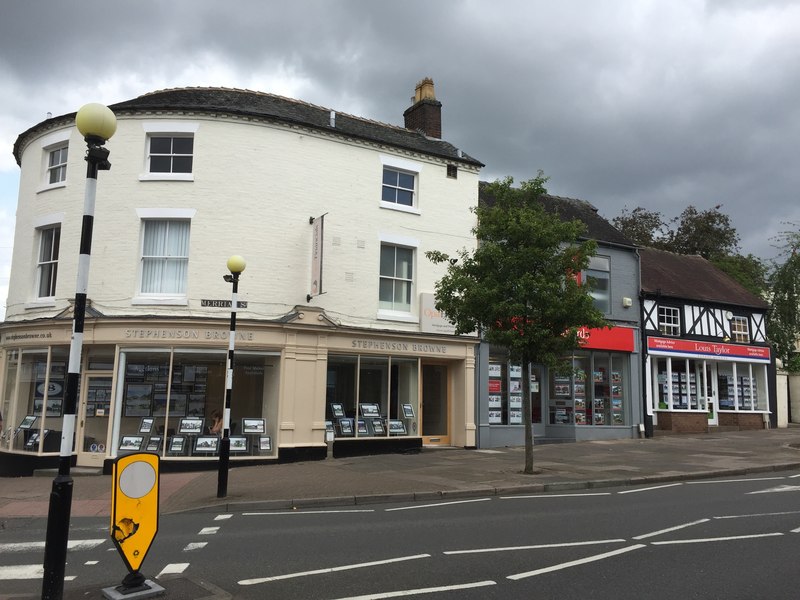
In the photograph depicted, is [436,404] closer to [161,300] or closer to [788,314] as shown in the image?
[161,300]

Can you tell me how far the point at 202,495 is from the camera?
39.1 feet

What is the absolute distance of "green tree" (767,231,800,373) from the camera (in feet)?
103

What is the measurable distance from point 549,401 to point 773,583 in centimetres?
1645

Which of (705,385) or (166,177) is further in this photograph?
(705,385)

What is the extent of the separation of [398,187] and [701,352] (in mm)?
14486

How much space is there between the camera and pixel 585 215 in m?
25.0

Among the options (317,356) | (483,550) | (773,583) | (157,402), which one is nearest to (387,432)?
(317,356)

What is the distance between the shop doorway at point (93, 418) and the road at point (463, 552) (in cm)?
615

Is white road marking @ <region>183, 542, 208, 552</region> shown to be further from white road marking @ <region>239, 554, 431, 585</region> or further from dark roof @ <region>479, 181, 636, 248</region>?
dark roof @ <region>479, 181, 636, 248</region>

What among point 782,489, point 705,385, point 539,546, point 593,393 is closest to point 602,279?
point 593,393

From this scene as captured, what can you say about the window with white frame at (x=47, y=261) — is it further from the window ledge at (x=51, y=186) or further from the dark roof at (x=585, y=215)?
the dark roof at (x=585, y=215)

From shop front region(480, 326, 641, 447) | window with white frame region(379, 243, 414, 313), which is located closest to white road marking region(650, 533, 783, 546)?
window with white frame region(379, 243, 414, 313)

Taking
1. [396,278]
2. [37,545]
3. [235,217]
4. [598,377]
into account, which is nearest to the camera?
[37,545]

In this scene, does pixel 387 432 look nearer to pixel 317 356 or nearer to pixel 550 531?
pixel 317 356
